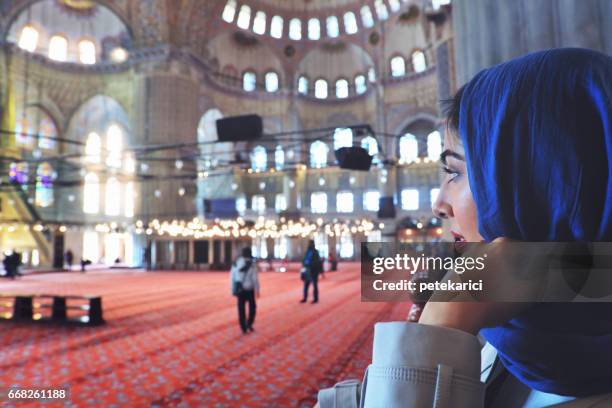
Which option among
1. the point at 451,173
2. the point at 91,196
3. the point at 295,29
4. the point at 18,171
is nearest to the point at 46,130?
the point at 91,196

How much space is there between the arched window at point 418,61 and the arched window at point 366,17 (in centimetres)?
446

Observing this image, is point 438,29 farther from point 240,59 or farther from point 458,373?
point 240,59

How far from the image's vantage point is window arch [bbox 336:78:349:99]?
3619cm

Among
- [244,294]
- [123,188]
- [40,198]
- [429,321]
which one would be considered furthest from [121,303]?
[123,188]

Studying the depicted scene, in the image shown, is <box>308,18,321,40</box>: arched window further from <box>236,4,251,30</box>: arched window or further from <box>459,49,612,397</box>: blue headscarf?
<box>459,49,612,397</box>: blue headscarf

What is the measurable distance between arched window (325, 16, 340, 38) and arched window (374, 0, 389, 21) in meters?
3.34

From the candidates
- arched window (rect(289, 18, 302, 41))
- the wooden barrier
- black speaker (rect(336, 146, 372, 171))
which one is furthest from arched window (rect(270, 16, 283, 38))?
the wooden barrier

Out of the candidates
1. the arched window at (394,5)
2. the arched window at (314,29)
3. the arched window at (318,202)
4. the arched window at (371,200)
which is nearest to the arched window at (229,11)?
the arched window at (314,29)

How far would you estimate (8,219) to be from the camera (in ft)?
70.6

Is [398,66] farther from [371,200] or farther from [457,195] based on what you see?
[457,195]

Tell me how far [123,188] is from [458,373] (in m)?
35.1

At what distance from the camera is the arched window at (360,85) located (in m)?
35.6

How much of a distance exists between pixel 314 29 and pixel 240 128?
28.9 m

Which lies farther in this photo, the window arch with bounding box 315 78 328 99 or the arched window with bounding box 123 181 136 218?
the window arch with bounding box 315 78 328 99
